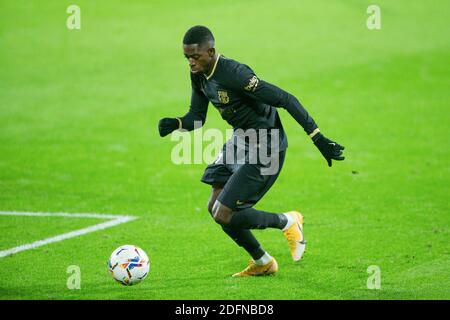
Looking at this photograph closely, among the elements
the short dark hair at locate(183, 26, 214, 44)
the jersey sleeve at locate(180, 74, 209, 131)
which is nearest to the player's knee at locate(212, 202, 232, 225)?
the jersey sleeve at locate(180, 74, 209, 131)

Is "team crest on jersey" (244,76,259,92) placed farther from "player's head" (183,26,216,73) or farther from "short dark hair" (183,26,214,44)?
"short dark hair" (183,26,214,44)

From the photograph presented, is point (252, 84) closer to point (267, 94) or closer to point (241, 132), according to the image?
point (267, 94)

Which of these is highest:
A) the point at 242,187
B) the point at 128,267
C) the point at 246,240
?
the point at 242,187

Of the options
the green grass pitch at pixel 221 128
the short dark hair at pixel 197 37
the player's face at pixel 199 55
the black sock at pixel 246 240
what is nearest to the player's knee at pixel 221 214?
the black sock at pixel 246 240

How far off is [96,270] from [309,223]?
353cm

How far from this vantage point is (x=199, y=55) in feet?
28.7

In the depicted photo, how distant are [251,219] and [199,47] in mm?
1919

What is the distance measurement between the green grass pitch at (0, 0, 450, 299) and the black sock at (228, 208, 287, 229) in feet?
1.99

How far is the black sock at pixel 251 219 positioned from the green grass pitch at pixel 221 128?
61 cm

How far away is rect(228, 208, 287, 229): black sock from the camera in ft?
30.0

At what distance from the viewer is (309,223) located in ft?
39.4

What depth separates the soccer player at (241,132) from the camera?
8742 mm

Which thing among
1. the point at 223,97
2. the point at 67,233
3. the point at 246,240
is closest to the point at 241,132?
the point at 223,97
